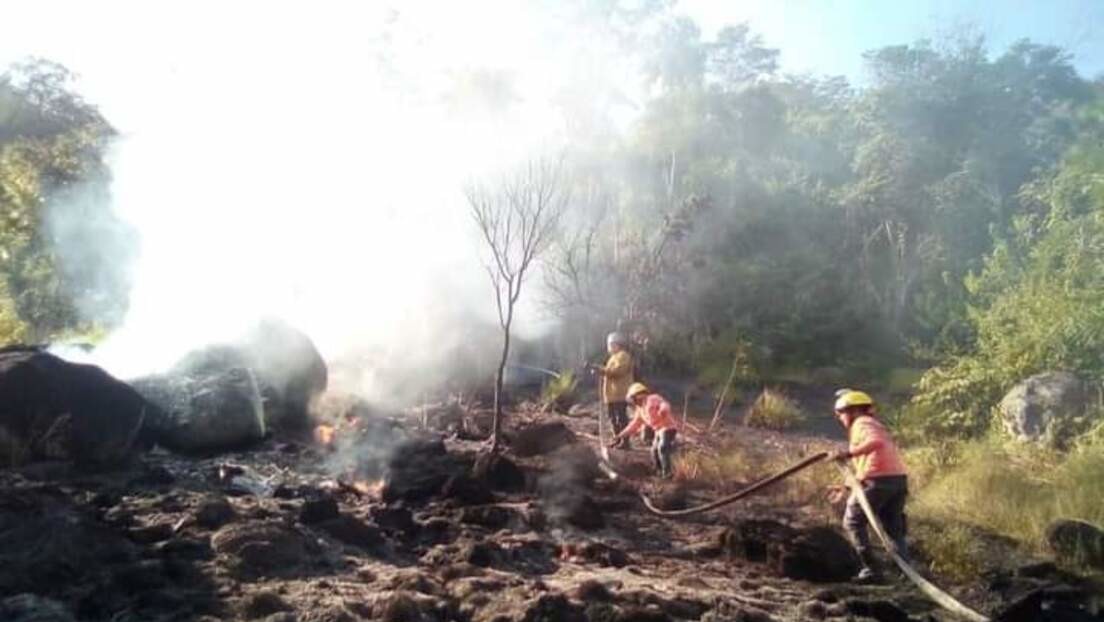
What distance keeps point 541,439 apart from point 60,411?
5531mm

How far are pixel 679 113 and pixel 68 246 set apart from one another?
1527 cm

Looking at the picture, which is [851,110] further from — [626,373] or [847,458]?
[847,458]

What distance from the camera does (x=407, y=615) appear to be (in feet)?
19.5

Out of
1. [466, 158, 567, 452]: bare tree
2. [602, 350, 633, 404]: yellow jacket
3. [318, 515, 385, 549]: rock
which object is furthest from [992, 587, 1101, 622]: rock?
[602, 350, 633, 404]: yellow jacket

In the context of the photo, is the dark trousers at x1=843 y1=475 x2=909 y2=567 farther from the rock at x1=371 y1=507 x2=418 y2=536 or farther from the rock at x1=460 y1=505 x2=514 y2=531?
the rock at x1=371 y1=507 x2=418 y2=536

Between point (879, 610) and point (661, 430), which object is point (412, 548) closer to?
point (879, 610)

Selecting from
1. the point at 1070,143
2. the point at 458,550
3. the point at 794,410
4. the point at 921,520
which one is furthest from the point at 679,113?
the point at 458,550

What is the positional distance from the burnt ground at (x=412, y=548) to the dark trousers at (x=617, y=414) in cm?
208

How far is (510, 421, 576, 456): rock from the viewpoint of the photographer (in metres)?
12.0

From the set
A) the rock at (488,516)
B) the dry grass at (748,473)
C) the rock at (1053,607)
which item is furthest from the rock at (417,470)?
the rock at (1053,607)

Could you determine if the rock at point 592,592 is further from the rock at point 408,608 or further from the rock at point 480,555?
the rock at point 480,555

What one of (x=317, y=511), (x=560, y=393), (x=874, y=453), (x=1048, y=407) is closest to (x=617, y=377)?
(x=560, y=393)

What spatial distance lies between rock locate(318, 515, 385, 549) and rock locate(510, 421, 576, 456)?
4.02 meters

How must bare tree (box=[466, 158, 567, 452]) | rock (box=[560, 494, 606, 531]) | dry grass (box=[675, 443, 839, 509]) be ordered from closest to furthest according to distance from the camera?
rock (box=[560, 494, 606, 531]), dry grass (box=[675, 443, 839, 509]), bare tree (box=[466, 158, 567, 452])
